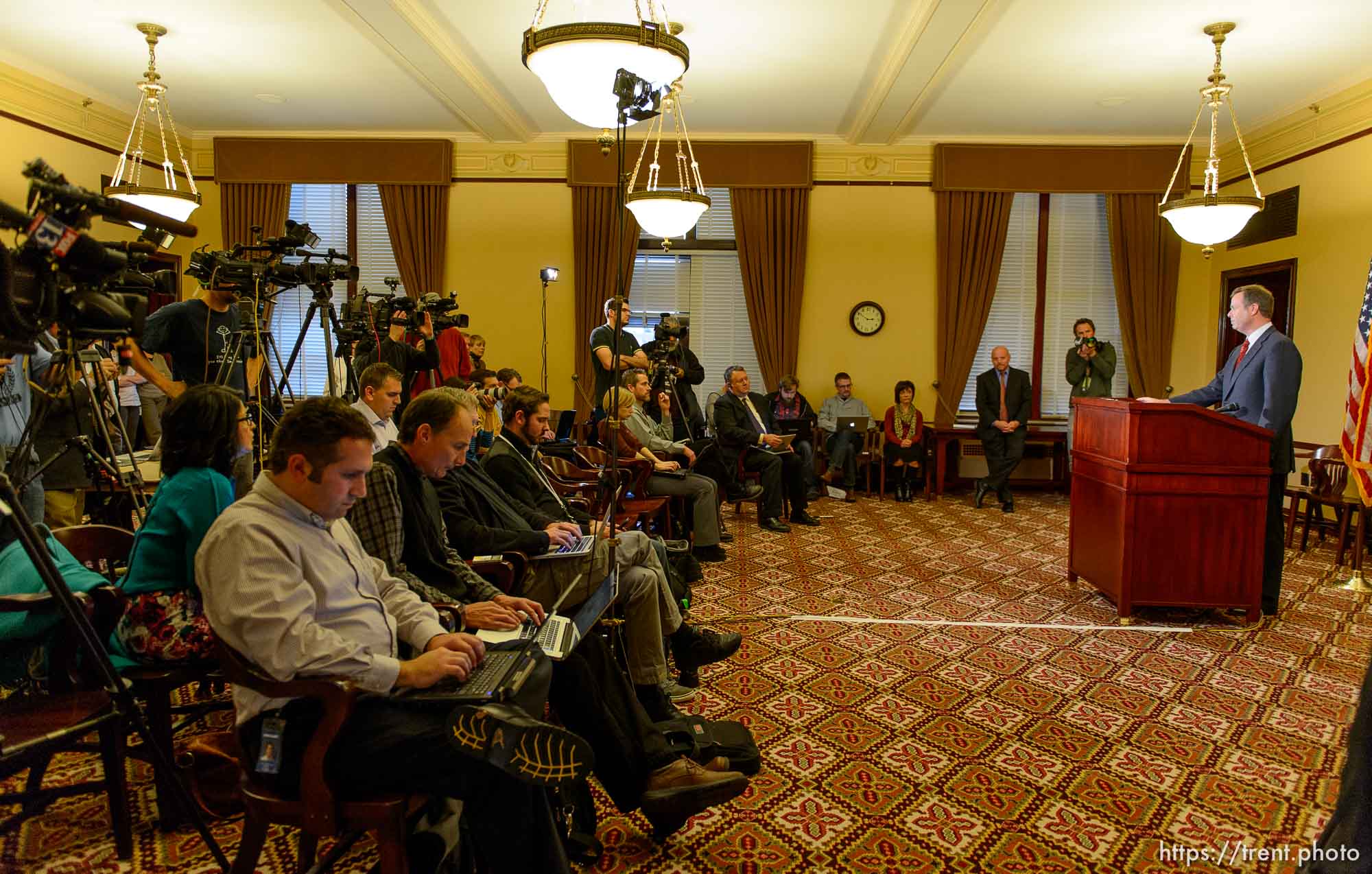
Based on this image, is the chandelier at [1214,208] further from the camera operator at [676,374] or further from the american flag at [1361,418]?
the camera operator at [676,374]

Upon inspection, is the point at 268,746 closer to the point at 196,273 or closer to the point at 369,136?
the point at 196,273

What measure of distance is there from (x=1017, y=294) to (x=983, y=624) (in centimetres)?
558

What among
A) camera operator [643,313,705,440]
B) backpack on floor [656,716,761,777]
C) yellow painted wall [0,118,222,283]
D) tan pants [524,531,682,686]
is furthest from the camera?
yellow painted wall [0,118,222,283]

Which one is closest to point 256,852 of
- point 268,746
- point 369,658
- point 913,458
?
point 268,746

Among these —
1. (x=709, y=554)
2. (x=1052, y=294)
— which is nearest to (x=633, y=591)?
(x=709, y=554)

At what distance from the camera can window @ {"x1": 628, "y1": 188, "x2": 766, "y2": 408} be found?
8867 millimetres

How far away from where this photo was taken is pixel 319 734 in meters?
1.58

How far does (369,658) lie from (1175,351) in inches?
348

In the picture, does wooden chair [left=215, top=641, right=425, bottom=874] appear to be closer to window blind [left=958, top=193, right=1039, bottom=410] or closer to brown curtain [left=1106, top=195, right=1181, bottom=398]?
window blind [left=958, top=193, right=1039, bottom=410]

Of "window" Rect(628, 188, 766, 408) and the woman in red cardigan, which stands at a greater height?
"window" Rect(628, 188, 766, 408)

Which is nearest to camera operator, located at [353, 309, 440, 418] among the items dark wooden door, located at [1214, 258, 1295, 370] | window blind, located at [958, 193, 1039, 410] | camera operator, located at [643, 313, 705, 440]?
camera operator, located at [643, 313, 705, 440]

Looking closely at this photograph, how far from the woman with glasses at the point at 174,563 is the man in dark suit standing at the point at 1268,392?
378 cm

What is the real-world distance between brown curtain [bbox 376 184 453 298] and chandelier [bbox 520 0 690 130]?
238 inches

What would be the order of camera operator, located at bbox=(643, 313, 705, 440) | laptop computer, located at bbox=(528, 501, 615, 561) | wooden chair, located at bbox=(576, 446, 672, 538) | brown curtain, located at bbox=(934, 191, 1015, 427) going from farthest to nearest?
brown curtain, located at bbox=(934, 191, 1015, 427) → camera operator, located at bbox=(643, 313, 705, 440) → wooden chair, located at bbox=(576, 446, 672, 538) → laptop computer, located at bbox=(528, 501, 615, 561)
